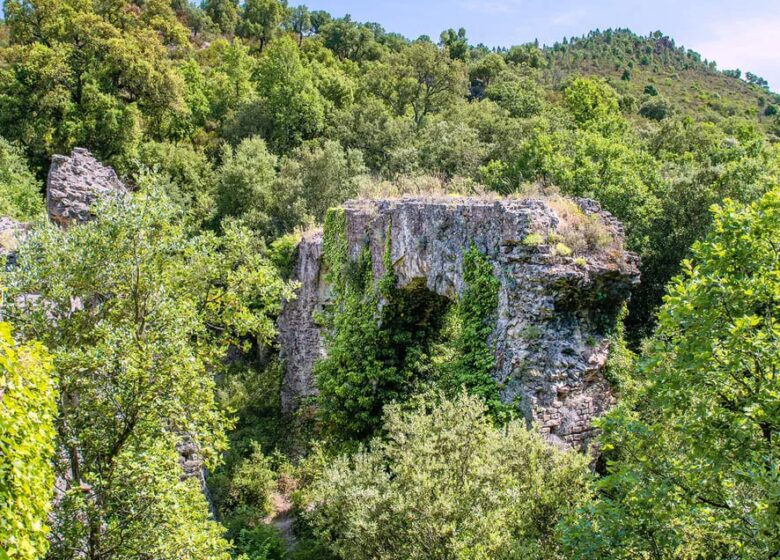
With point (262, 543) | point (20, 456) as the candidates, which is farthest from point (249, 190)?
point (20, 456)

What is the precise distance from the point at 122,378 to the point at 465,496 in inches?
171

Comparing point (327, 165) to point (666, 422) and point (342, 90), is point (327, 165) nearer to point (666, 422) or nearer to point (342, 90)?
point (342, 90)

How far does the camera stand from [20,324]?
596cm

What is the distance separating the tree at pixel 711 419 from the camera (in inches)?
197

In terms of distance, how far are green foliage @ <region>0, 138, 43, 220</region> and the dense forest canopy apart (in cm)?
15

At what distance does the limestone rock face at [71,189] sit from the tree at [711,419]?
1271 cm

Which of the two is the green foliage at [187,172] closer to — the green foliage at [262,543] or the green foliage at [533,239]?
the green foliage at [262,543]

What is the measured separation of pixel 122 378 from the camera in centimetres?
554

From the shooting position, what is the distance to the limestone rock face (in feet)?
46.2

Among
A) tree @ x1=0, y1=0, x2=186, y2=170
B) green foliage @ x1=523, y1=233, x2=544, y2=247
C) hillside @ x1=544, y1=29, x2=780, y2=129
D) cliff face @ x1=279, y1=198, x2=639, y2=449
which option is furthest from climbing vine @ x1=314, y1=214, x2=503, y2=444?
hillside @ x1=544, y1=29, x2=780, y2=129

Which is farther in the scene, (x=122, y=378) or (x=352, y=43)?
(x=352, y=43)

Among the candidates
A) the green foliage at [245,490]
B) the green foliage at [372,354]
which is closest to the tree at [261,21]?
the green foliage at [372,354]

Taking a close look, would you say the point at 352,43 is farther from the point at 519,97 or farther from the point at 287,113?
the point at 287,113

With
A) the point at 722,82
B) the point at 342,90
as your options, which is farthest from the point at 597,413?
the point at 722,82
